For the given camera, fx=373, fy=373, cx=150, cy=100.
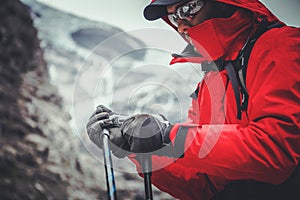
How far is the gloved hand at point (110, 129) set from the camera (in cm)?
79

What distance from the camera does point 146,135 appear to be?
75cm

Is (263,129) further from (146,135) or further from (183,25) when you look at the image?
(183,25)

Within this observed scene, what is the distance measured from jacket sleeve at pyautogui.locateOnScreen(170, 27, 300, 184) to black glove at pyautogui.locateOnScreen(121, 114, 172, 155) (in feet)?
0.08

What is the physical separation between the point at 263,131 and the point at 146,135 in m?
0.22

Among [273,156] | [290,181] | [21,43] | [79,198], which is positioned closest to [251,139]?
[273,156]

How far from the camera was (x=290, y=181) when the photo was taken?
78 cm

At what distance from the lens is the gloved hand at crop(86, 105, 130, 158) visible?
2.60 feet

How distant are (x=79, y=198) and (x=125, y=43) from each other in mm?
1226

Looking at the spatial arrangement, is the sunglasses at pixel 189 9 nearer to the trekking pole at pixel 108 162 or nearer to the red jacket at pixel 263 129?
the red jacket at pixel 263 129

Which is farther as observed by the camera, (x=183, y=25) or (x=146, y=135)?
(x=183, y=25)

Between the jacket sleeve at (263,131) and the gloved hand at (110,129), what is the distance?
12cm

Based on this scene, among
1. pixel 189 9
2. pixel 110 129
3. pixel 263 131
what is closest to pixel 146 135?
pixel 110 129

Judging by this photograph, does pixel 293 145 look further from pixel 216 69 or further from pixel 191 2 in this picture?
pixel 191 2

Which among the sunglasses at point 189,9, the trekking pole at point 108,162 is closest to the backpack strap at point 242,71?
the sunglasses at point 189,9
